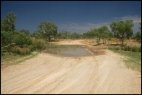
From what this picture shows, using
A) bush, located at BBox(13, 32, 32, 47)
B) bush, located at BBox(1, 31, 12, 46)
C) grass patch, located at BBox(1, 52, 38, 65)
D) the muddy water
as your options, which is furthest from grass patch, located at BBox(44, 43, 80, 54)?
grass patch, located at BBox(1, 52, 38, 65)

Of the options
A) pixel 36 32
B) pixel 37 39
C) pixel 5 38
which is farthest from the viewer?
pixel 36 32

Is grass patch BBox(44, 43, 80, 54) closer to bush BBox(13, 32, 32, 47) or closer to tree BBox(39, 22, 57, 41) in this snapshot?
bush BBox(13, 32, 32, 47)

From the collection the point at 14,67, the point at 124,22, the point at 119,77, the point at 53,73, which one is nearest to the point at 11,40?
the point at 14,67

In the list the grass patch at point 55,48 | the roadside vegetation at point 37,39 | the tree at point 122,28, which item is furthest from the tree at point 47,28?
the grass patch at point 55,48

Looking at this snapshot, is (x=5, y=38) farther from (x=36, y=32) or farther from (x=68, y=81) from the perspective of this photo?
(x=36, y=32)

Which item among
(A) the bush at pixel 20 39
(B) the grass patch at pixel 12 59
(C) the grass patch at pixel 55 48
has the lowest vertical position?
(C) the grass patch at pixel 55 48

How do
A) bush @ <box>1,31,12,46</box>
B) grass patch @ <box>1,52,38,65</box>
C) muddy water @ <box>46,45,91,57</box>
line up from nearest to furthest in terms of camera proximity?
grass patch @ <box>1,52,38,65</box> < bush @ <box>1,31,12,46</box> < muddy water @ <box>46,45,91,57</box>

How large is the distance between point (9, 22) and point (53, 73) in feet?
90.1

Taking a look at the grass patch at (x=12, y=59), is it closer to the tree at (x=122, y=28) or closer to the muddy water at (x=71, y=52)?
the muddy water at (x=71, y=52)

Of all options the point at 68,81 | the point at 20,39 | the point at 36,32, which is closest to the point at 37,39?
the point at 20,39

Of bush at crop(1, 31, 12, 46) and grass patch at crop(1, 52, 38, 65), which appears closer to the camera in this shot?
grass patch at crop(1, 52, 38, 65)

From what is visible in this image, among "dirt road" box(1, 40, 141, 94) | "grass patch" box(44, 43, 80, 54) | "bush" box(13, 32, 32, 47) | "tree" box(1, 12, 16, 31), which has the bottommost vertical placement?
"grass patch" box(44, 43, 80, 54)

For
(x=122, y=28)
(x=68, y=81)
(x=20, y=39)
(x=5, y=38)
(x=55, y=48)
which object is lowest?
(x=55, y=48)

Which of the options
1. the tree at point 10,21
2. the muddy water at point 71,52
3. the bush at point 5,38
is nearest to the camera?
the bush at point 5,38
